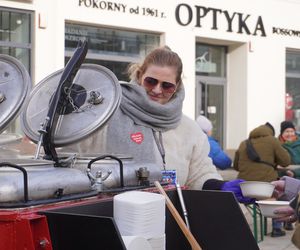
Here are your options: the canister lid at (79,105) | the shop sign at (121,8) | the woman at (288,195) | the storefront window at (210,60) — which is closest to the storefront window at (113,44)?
the shop sign at (121,8)

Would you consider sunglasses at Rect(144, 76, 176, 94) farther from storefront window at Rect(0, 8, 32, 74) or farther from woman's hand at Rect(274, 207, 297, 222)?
storefront window at Rect(0, 8, 32, 74)

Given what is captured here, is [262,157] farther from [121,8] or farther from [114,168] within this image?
[114,168]

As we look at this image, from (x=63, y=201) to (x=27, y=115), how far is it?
2.44 feet

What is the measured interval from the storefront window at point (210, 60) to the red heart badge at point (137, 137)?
873 centimetres

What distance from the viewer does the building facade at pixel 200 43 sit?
8.79 meters

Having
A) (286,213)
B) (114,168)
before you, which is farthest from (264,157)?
(114,168)

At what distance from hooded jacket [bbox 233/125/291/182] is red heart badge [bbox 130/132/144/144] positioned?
15.2 ft

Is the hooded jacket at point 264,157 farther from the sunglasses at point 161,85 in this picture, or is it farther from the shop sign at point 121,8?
the sunglasses at point 161,85

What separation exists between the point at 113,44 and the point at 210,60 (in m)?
2.51

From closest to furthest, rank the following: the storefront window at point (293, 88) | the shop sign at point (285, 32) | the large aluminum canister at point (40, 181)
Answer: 1. the large aluminum canister at point (40, 181)
2. the shop sign at point (285, 32)
3. the storefront window at point (293, 88)

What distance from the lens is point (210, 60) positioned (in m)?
11.5

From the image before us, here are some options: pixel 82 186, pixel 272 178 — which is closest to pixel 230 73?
pixel 272 178

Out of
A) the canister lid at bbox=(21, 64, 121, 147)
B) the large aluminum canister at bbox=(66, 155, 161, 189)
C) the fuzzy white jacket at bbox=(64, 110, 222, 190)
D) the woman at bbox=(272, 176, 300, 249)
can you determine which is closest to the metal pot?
the large aluminum canister at bbox=(66, 155, 161, 189)

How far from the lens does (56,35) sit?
8867 mm
